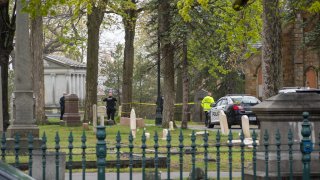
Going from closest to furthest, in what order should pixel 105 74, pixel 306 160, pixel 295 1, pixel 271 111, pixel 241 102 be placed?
pixel 306 160 → pixel 271 111 → pixel 295 1 → pixel 241 102 → pixel 105 74

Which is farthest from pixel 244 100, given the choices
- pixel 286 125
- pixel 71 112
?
pixel 286 125

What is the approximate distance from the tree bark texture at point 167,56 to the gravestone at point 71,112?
5.70 metres

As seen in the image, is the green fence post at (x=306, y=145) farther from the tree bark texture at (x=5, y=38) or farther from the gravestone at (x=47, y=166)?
the tree bark texture at (x=5, y=38)

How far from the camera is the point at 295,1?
26.7 m

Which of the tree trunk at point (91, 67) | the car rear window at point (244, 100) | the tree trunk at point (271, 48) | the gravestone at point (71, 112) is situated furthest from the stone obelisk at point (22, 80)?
the car rear window at point (244, 100)

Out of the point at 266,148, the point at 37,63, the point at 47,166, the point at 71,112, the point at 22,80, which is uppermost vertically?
the point at 37,63

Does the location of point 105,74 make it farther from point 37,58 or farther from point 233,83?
point 37,58

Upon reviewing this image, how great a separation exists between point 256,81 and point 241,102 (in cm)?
2233

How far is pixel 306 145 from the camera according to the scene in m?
11.5

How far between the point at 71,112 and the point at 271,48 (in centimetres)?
1923

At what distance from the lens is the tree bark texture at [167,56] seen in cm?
3528

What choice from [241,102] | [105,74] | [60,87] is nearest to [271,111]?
[241,102]

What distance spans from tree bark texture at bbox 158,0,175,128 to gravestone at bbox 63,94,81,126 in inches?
224

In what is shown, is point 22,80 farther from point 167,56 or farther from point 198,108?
point 198,108
